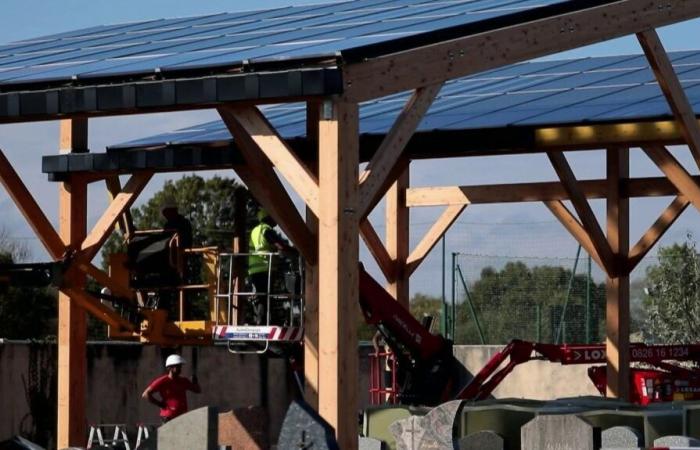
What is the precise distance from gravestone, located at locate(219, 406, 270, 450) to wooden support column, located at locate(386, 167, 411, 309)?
1065cm

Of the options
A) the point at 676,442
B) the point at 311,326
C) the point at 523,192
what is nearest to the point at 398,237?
Answer: the point at 523,192

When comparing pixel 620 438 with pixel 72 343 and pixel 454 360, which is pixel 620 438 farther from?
pixel 72 343

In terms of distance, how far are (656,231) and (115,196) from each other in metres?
7.52

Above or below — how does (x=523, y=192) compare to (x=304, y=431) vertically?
above

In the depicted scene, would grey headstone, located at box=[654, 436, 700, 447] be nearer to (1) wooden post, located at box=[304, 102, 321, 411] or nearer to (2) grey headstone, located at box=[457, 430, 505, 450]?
(2) grey headstone, located at box=[457, 430, 505, 450]

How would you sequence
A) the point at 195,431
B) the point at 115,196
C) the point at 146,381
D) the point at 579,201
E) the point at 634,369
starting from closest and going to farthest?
the point at 195,431 < the point at 115,196 < the point at 579,201 < the point at 634,369 < the point at 146,381

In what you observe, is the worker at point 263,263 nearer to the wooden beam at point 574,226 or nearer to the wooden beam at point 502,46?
the wooden beam at point 574,226

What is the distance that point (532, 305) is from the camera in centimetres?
3656

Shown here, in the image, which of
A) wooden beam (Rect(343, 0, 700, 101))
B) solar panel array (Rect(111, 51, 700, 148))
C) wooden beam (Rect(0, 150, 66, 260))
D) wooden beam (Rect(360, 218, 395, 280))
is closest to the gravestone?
wooden beam (Rect(343, 0, 700, 101))

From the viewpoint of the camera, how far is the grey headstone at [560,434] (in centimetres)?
1636

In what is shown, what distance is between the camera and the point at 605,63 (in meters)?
28.8

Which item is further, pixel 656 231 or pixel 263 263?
pixel 656 231

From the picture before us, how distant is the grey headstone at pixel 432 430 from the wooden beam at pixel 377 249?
35.8 feet

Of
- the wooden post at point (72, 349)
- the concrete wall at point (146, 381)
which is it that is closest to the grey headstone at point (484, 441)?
the wooden post at point (72, 349)
